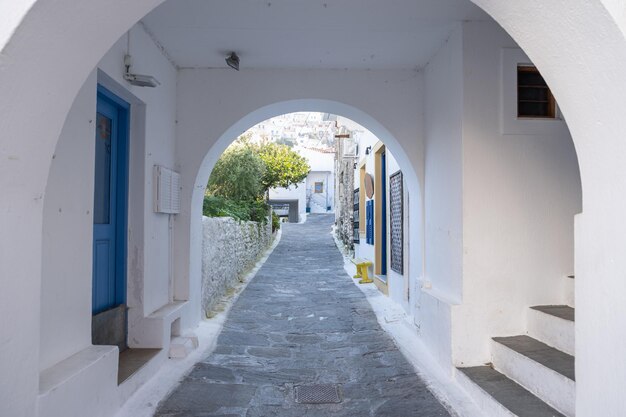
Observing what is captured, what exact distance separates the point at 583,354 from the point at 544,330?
2108mm

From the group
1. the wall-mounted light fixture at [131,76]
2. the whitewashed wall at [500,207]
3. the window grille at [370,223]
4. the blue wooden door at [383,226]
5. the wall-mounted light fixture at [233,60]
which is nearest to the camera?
the wall-mounted light fixture at [131,76]

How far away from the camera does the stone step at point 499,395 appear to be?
3.14 metres

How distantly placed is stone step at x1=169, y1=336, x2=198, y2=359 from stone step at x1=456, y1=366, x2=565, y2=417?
2552 mm

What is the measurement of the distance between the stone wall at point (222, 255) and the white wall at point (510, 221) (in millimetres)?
3778

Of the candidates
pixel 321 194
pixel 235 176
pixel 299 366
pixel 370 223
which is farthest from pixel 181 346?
pixel 321 194

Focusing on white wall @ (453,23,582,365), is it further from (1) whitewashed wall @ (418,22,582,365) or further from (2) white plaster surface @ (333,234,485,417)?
(2) white plaster surface @ (333,234,485,417)

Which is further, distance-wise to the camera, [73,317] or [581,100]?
[73,317]

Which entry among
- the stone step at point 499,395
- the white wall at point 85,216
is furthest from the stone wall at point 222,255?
the stone step at point 499,395

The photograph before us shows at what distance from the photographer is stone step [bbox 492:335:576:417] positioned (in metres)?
3.07

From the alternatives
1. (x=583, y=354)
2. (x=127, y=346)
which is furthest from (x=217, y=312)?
(x=583, y=354)

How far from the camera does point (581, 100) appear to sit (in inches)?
75.5

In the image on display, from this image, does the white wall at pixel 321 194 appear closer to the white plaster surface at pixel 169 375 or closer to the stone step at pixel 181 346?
the white plaster surface at pixel 169 375

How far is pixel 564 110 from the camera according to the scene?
2053 mm

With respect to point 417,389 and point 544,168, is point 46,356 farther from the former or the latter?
point 544,168
